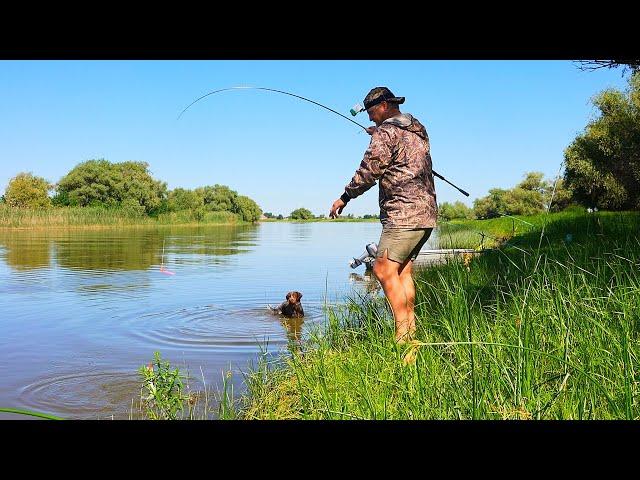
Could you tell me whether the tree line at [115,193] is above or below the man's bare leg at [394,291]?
above

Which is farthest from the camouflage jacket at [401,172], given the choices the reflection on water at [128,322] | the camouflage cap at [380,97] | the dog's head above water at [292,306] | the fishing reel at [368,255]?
the dog's head above water at [292,306]

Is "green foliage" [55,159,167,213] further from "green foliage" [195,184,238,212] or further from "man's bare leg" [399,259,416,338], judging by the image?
"man's bare leg" [399,259,416,338]

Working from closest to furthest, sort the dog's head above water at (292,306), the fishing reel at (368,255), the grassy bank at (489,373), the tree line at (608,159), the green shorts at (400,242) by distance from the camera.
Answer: the grassy bank at (489,373), the green shorts at (400,242), the fishing reel at (368,255), the dog's head above water at (292,306), the tree line at (608,159)

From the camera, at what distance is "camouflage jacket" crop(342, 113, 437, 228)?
5.05 m

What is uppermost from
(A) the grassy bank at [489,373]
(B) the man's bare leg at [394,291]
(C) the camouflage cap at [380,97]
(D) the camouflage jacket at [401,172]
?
(C) the camouflage cap at [380,97]

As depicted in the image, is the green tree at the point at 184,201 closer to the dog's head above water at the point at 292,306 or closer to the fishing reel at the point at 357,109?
the dog's head above water at the point at 292,306

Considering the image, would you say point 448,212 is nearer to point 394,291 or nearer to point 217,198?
point 394,291

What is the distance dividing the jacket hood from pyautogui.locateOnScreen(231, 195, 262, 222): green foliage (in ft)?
206

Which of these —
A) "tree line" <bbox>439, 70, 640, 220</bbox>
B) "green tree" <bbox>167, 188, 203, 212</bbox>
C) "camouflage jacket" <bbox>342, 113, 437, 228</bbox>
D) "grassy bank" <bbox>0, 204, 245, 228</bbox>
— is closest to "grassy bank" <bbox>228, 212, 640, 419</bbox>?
"camouflage jacket" <bbox>342, 113, 437, 228</bbox>

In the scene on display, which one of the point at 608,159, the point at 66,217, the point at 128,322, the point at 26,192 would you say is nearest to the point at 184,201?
the point at 26,192

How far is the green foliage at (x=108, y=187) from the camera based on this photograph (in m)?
66.9

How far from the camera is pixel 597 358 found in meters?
3.85

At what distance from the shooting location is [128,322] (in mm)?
9742

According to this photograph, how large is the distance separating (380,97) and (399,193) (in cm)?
79
